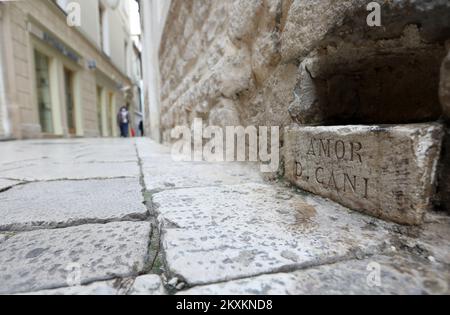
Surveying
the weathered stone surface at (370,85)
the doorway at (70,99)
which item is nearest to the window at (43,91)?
the doorway at (70,99)

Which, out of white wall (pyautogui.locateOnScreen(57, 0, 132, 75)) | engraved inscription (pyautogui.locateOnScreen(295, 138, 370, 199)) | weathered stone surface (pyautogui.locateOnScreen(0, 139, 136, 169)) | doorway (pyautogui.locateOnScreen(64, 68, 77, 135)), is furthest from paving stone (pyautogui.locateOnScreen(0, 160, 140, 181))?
white wall (pyautogui.locateOnScreen(57, 0, 132, 75))

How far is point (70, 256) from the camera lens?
0.51 meters

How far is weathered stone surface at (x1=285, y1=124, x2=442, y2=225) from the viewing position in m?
0.54

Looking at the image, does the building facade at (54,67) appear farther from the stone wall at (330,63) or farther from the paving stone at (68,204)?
the stone wall at (330,63)

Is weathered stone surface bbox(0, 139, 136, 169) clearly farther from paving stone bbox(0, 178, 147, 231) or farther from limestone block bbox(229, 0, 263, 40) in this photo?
limestone block bbox(229, 0, 263, 40)

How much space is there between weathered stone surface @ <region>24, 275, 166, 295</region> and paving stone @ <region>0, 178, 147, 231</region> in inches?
11.4

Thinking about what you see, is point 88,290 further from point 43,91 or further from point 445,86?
point 43,91

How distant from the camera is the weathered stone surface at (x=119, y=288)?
41 cm

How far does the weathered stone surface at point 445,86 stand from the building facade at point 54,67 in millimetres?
6783

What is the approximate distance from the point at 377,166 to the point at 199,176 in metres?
0.80

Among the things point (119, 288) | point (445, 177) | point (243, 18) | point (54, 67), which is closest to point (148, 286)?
point (119, 288)

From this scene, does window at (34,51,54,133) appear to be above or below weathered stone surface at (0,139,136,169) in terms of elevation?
above
